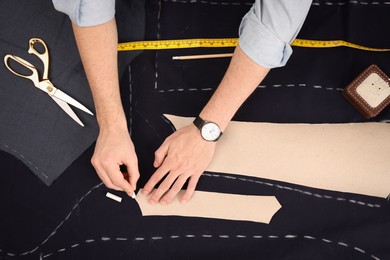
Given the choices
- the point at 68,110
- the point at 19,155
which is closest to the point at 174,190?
the point at 68,110

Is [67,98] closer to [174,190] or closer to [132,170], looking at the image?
[132,170]

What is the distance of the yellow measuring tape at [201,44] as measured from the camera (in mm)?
1456

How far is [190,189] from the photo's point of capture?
51.6 inches

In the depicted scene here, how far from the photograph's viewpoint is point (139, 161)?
138 cm

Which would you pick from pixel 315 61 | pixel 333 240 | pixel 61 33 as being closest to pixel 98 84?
pixel 61 33

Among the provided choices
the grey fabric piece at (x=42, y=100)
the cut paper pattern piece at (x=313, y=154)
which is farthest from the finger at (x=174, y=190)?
the grey fabric piece at (x=42, y=100)

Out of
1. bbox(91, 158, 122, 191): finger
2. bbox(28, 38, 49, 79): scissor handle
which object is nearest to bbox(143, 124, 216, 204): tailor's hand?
bbox(91, 158, 122, 191): finger

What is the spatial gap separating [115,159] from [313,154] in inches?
25.7

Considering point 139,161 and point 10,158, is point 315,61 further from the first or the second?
point 10,158

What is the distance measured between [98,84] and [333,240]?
885 millimetres

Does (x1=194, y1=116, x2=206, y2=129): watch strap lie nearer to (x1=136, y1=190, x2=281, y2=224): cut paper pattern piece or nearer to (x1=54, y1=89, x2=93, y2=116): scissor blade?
(x1=136, y1=190, x2=281, y2=224): cut paper pattern piece

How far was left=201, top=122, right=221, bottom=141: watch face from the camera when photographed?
1266 mm

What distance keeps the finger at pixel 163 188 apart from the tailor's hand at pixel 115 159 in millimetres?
76

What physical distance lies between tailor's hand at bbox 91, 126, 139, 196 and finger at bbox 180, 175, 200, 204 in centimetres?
16
